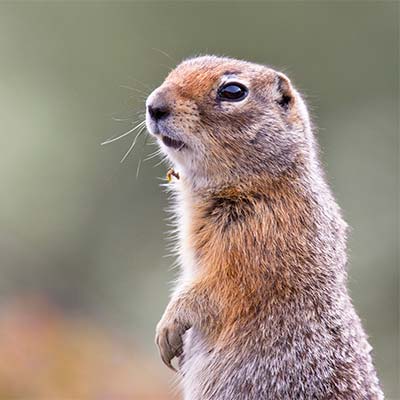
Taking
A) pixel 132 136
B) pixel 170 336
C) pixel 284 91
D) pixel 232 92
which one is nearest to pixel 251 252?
pixel 170 336

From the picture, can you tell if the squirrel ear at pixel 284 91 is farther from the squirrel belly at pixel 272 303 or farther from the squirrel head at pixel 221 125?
the squirrel belly at pixel 272 303

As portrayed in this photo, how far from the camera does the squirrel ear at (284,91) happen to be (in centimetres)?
497

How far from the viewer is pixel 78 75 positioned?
58.6ft

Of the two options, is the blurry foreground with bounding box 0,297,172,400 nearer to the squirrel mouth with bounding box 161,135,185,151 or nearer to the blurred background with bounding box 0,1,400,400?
the squirrel mouth with bounding box 161,135,185,151

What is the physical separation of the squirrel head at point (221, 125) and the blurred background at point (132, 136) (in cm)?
614

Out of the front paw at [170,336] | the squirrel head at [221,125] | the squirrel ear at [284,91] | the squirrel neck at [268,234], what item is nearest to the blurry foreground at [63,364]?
the front paw at [170,336]

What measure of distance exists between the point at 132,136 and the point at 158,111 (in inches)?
364

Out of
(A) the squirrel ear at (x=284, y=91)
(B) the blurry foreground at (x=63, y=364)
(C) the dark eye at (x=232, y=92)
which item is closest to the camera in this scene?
(C) the dark eye at (x=232, y=92)

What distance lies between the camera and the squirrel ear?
4.97 meters

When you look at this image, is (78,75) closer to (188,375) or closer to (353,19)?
(353,19)

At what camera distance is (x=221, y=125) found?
15.4 ft

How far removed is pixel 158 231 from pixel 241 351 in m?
10.9

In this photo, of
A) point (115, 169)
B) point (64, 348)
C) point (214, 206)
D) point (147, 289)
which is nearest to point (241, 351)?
point (214, 206)

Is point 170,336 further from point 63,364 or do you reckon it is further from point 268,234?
point 63,364
